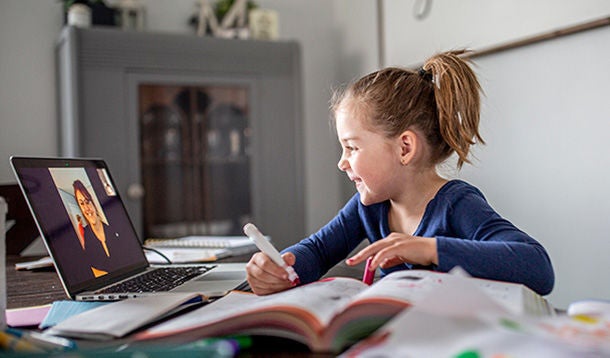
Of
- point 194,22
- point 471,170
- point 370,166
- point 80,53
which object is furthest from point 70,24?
point 370,166

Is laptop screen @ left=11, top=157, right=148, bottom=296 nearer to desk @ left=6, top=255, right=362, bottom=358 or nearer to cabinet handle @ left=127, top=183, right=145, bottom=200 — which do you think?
desk @ left=6, top=255, right=362, bottom=358

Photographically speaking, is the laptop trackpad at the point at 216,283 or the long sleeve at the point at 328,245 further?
the long sleeve at the point at 328,245

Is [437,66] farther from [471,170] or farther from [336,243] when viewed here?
[471,170]

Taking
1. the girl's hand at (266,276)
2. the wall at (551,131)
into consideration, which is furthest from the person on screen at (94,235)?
the wall at (551,131)

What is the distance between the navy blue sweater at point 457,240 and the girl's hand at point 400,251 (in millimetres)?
16

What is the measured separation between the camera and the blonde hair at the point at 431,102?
1276 millimetres

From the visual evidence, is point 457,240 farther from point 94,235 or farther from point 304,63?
point 304,63

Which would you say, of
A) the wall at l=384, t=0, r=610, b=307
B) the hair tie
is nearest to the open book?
the hair tie

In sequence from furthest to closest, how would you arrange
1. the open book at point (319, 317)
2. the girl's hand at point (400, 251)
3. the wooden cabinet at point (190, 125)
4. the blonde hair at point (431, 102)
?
the wooden cabinet at point (190, 125) < the blonde hair at point (431, 102) < the girl's hand at point (400, 251) < the open book at point (319, 317)

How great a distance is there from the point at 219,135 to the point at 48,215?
210 centimetres

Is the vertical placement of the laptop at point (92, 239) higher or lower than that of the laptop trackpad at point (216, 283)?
higher

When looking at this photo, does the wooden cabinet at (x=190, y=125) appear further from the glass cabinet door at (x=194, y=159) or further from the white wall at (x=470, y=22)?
the white wall at (x=470, y=22)

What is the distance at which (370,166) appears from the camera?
4.27 ft

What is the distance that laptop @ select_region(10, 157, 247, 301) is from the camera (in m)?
1.03
